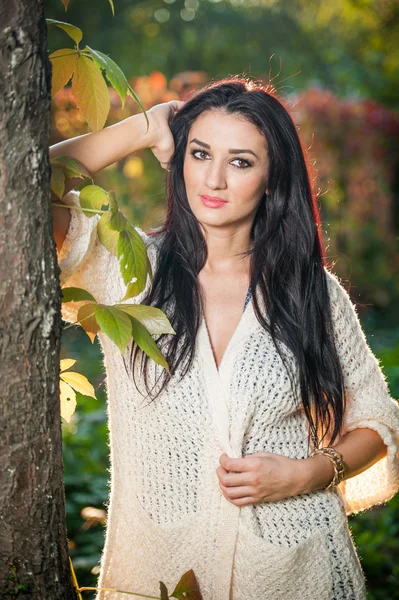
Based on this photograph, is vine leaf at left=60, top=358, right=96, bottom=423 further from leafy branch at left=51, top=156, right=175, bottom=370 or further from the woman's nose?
the woman's nose

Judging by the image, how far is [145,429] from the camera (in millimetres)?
1961

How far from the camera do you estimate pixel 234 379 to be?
6.34 ft

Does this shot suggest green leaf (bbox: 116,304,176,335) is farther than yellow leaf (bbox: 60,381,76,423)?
No

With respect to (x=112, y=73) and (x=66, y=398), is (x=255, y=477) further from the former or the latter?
(x=112, y=73)

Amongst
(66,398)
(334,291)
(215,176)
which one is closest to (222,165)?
(215,176)

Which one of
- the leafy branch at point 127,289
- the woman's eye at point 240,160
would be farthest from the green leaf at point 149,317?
the woman's eye at point 240,160

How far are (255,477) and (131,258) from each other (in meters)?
0.76

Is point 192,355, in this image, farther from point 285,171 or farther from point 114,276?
point 285,171

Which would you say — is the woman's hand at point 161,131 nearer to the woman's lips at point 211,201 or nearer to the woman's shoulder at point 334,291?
the woman's lips at point 211,201

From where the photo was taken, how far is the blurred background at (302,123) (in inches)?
146

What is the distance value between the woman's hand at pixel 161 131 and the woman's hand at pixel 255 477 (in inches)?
33.2

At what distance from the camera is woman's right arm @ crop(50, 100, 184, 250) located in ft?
5.97

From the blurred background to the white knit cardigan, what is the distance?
25 cm

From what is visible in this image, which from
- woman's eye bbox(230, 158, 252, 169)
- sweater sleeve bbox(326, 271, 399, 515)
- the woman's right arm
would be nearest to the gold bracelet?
sweater sleeve bbox(326, 271, 399, 515)
